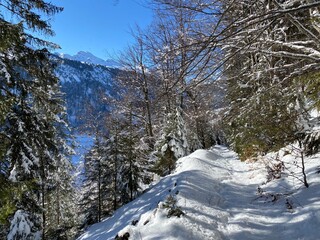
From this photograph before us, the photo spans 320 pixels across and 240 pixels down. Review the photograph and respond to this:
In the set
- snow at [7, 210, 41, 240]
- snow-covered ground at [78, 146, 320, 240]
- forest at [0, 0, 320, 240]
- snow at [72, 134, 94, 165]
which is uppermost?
snow at [72, 134, 94, 165]

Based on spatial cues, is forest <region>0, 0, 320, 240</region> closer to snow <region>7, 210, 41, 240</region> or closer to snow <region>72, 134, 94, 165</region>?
snow <region>7, 210, 41, 240</region>

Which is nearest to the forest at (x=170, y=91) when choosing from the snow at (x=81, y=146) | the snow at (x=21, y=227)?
the snow at (x=21, y=227)

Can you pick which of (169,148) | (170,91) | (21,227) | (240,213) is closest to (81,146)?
(169,148)

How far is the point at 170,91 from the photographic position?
Answer: 11.5 feet

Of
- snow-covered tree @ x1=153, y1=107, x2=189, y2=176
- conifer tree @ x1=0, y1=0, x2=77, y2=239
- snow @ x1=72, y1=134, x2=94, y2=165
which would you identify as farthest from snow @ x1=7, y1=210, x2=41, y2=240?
snow @ x1=72, y1=134, x2=94, y2=165

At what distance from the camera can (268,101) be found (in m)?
8.02

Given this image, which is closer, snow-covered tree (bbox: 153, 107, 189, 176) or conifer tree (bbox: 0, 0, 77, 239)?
conifer tree (bbox: 0, 0, 77, 239)

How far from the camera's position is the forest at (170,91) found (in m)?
3.67

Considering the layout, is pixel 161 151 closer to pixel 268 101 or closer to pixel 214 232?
pixel 268 101

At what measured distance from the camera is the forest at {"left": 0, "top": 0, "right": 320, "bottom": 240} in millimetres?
3674

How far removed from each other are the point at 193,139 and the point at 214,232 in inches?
869

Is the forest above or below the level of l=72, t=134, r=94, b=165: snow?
below

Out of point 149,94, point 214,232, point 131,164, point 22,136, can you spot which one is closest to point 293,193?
point 214,232

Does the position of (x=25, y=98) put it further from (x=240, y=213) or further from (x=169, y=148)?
(x=169, y=148)
